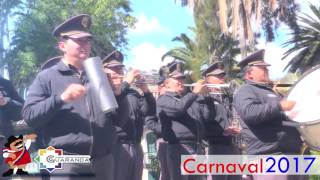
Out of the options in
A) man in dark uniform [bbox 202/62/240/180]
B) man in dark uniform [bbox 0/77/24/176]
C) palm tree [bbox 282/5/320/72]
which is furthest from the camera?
palm tree [bbox 282/5/320/72]

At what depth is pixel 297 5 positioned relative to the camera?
1562 cm

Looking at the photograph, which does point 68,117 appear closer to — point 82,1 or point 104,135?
point 104,135

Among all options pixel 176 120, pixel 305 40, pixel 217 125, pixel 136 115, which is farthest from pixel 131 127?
pixel 305 40

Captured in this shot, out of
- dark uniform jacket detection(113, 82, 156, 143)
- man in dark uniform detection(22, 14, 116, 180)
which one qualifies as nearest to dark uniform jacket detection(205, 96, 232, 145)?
dark uniform jacket detection(113, 82, 156, 143)

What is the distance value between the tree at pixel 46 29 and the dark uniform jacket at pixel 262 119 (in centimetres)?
167

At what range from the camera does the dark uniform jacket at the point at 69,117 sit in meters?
3.35

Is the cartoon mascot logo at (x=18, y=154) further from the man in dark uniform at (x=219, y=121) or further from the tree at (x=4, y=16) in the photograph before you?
the man in dark uniform at (x=219, y=121)

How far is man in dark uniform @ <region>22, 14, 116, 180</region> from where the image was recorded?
10.8 feet

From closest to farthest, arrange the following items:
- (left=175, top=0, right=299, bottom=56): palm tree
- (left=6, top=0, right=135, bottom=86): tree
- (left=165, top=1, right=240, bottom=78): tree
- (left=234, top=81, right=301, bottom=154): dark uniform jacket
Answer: (left=234, top=81, right=301, bottom=154): dark uniform jacket, (left=6, top=0, right=135, bottom=86): tree, (left=175, top=0, right=299, bottom=56): palm tree, (left=165, top=1, right=240, bottom=78): tree

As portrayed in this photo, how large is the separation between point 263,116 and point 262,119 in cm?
4

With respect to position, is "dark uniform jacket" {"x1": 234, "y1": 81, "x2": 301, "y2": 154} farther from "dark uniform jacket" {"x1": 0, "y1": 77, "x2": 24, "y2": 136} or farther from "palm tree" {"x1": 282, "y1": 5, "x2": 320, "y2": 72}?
"palm tree" {"x1": 282, "y1": 5, "x2": 320, "y2": 72}

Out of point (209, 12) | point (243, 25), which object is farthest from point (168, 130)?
point (209, 12)

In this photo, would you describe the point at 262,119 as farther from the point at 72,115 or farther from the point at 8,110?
the point at 8,110

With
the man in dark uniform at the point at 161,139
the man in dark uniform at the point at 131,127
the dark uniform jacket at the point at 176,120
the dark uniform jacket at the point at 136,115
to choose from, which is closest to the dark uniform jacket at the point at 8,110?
the man in dark uniform at the point at 131,127
